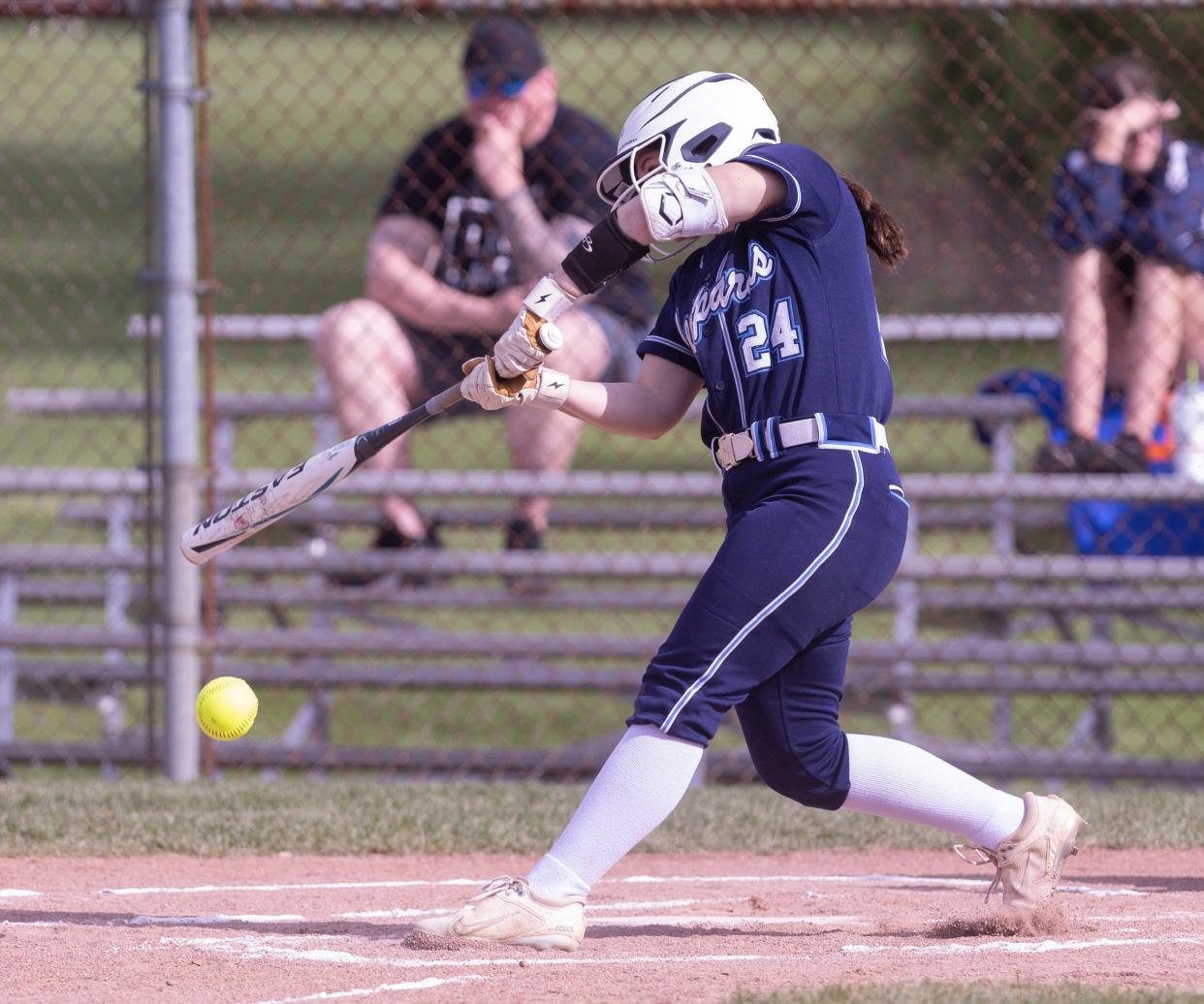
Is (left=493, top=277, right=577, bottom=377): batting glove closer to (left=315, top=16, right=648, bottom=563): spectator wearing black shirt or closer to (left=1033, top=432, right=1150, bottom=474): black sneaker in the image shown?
(left=315, top=16, right=648, bottom=563): spectator wearing black shirt

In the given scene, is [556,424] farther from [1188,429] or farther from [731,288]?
[731,288]

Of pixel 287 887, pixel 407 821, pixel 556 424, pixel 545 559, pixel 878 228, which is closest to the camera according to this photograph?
pixel 878 228

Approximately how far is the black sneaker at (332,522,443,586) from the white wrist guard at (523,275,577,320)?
2623mm

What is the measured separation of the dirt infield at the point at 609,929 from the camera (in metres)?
2.79

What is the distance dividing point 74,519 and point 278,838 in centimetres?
327

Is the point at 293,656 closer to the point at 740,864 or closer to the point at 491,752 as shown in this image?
the point at 491,752

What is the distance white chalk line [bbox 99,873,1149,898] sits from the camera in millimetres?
3691

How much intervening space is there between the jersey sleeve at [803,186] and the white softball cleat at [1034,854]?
1.19 meters

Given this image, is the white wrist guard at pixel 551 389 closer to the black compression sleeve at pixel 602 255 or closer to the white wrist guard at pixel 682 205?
the black compression sleeve at pixel 602 255

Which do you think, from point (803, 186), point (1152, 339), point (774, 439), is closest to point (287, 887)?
point (774, 439)

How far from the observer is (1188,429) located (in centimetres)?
557

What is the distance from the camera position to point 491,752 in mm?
5523

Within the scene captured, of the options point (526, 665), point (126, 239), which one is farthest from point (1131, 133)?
point (126, 239)

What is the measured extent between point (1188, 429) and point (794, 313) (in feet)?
9.68
